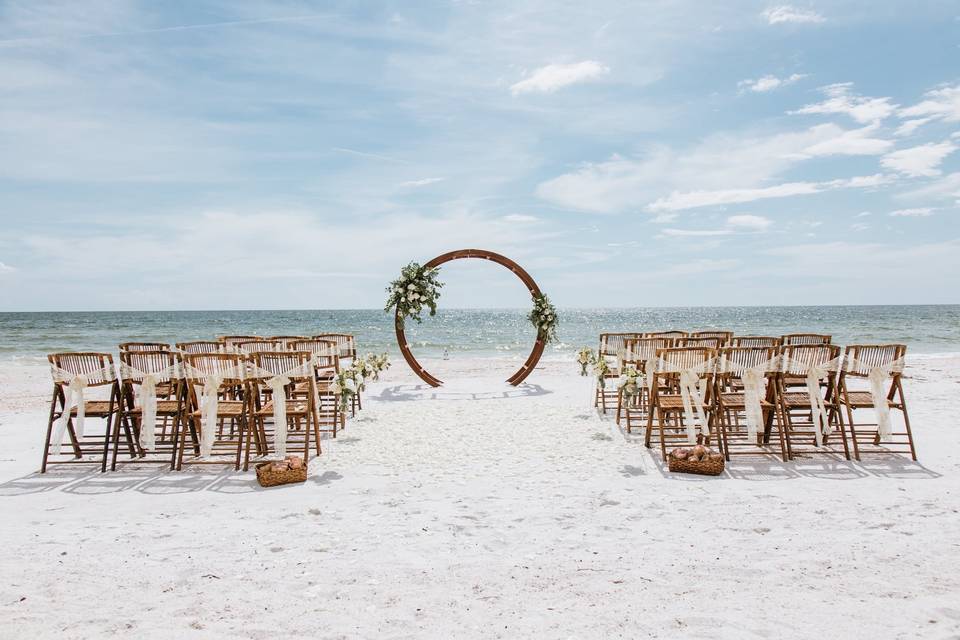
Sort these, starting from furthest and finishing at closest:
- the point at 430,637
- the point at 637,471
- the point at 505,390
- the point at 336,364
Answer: the point at 505,390, the point at 336,364, the point at 637,471, the point at 430,637

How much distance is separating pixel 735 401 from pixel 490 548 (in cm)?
388

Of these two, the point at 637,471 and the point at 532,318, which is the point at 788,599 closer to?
the point at 637,471

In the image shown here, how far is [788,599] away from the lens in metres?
3.53

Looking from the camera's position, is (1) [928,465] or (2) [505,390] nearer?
(1) [928,465]

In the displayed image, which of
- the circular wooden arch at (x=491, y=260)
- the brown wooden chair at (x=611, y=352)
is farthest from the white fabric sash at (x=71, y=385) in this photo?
the circular wooden arch at (x=491, y=260)

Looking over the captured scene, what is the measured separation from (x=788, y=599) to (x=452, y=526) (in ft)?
7.34

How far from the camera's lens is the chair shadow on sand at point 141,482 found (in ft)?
19.0

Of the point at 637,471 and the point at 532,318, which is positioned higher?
the point at 532,318

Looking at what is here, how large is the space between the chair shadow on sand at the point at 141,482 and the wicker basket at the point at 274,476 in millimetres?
50

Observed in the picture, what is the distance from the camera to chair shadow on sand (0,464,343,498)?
580 centimetres

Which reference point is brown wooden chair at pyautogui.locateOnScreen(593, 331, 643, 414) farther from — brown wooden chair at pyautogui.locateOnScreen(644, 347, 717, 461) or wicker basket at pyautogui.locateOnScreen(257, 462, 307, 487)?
wicker basket at pyautogui.locateOnScreen(257, 462, 307, 487)

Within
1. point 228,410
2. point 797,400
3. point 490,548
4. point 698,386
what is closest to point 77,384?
point 228,410

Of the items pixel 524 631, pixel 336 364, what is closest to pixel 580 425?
pixel 336 364

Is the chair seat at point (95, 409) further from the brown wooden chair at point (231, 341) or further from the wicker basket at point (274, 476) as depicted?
the wicker basket at point (274, 476)
